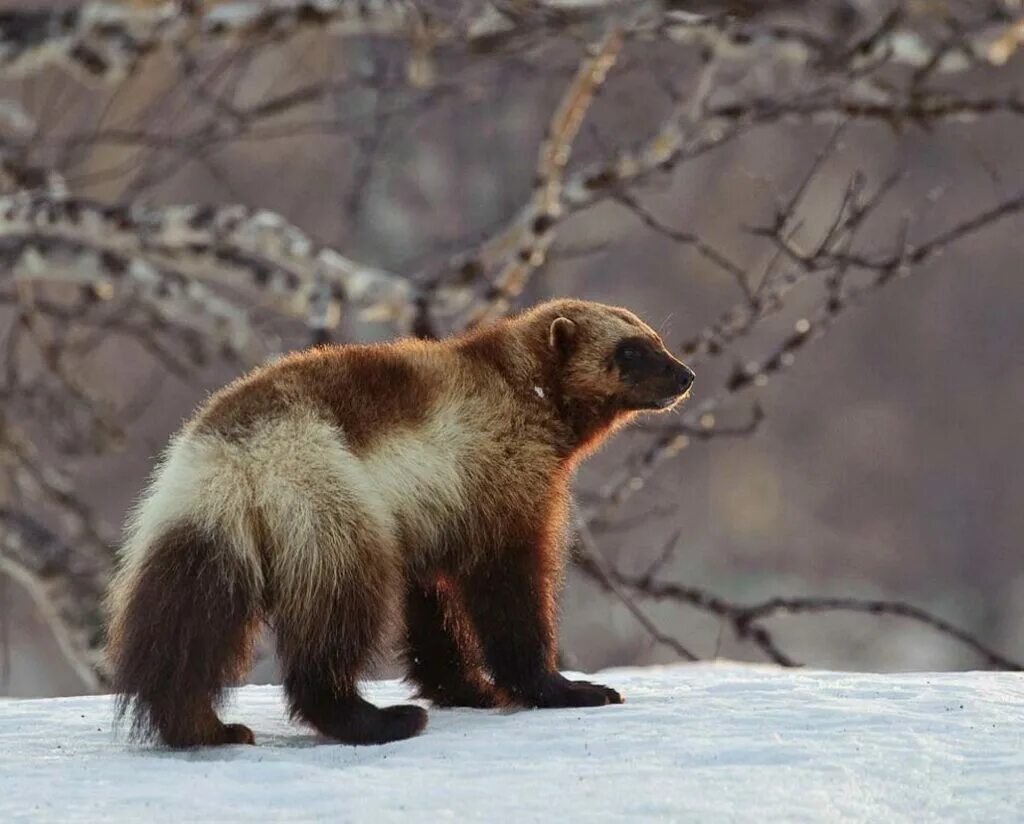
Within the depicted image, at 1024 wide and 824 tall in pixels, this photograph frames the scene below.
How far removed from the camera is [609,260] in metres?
19.6

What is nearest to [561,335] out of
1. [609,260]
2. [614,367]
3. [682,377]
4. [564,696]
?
[614,367]

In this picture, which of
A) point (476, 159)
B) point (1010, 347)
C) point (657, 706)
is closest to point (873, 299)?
point (1010, 347)

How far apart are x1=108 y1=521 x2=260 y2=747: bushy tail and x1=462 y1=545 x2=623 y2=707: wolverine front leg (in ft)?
1.90

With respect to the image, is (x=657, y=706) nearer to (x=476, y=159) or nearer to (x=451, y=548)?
(x=451, y=548)

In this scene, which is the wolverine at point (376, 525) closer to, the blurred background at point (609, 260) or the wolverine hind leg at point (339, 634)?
the wolverine hind leg at point (339, 634)

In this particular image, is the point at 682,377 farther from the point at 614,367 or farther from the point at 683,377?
the point at 614,367

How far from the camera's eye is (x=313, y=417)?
3941 mm

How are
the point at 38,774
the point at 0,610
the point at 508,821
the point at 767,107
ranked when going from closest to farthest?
1. the point at 508,821
2. the point at 38,774
3. the point at 767,107
4. the point at 0,610

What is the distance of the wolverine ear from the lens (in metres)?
4.46

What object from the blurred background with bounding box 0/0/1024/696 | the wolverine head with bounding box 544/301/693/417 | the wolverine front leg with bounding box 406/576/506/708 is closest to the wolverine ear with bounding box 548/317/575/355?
the wolverine head with bounding box 544/301/693/417

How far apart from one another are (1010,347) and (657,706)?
17252 mm

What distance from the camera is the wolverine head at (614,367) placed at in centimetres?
448

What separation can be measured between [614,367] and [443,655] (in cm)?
77

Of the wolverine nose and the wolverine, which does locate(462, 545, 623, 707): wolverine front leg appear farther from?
the wolverine nose
